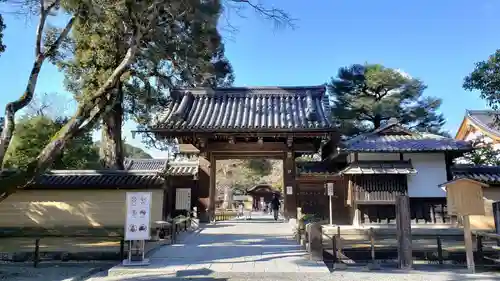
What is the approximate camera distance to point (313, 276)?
24.2ft

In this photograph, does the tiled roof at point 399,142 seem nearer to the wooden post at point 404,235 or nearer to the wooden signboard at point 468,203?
the wooden signboard at point 468,203

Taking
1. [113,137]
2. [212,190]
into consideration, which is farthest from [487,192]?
[113,137]

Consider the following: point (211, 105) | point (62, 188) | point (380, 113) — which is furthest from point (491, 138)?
point (62, 188)

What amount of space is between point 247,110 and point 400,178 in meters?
7.79

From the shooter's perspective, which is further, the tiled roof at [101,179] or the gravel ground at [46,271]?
the tiled roof at [101,179]

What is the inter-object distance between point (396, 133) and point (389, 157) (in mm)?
2327

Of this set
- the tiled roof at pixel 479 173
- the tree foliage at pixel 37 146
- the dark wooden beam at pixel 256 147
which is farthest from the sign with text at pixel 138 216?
the tiled roof at pixel 479 173

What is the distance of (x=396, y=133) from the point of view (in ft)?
64.1

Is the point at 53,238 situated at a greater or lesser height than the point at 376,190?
lesser

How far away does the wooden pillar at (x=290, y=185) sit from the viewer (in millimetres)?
15461

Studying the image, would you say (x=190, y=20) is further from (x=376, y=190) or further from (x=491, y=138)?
(x=491, y=138)

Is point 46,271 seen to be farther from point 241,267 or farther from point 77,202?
point 77,202

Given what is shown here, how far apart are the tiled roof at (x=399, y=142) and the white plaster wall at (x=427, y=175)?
0.59m

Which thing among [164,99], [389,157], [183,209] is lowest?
[183,209]
